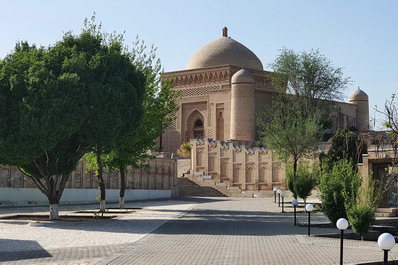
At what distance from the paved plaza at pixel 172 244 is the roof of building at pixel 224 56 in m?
30.7

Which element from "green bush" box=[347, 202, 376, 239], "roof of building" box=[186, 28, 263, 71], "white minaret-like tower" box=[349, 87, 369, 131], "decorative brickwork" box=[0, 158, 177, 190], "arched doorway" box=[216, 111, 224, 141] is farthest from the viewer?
"white minaret-like tower" box=[349, 87, 369, 131]

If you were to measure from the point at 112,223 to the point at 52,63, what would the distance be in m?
4.56

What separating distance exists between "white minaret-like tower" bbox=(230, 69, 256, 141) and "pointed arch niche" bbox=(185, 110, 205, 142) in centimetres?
538

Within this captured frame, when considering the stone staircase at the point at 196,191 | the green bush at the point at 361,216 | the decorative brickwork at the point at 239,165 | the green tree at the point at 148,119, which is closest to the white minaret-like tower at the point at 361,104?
the decorative brickwork at the point at 239,165

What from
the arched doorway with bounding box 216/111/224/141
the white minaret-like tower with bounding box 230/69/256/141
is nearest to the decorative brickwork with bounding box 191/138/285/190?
the white minaret-like tower with bounding box 230/69/256/141

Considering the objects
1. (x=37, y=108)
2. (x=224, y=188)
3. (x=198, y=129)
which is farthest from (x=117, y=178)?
(x=198, y=129)

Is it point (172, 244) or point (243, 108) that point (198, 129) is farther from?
point (172, 244)

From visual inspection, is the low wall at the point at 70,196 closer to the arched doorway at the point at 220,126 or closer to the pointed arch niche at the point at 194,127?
A: the arched doorway at the point at 220,126

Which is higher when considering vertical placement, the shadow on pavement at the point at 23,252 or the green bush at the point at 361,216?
the green bush at the point at 361,216

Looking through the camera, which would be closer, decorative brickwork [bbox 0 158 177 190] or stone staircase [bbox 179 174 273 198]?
decorative brickwork [bbox 0 158 177 190]

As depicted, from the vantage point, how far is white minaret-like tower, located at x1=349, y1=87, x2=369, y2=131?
4603 centimetres

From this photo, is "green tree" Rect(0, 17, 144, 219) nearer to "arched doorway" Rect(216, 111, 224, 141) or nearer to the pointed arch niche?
"arched doorway" Rect(216, 111, 224, 141)

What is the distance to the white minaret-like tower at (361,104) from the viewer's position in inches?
1812

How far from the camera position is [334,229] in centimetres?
1321
